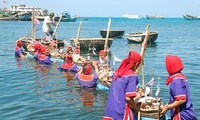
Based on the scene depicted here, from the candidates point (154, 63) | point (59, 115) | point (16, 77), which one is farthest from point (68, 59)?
point (154, 63)

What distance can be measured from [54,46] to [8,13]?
13059 cm

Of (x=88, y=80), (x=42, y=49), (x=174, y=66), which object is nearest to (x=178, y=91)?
(x=174, y=66)

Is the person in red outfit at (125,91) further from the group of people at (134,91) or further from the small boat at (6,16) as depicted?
the small boat at (6,16)

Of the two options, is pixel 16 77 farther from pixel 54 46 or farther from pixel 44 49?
pixel 54 46

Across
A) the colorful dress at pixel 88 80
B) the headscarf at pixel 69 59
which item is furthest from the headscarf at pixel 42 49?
the colorful dress at pixel 88 80

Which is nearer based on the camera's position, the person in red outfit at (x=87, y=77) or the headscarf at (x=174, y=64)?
the headscarf at (x=174, y=64)

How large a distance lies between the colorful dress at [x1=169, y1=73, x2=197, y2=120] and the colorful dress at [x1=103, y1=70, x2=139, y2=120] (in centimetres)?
68

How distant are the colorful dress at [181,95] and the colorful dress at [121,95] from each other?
68 centimetres

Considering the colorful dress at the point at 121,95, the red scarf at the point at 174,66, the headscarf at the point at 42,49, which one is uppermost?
the red scarf at the point at 174,66

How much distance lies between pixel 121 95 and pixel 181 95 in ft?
3.49

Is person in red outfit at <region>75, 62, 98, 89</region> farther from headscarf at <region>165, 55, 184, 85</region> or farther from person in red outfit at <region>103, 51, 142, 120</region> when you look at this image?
headscarf at <region>165, 55, 184, 85</region>

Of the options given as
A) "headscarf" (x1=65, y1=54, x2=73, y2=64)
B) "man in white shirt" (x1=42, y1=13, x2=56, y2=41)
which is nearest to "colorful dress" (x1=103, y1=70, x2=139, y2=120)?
"headscarf" (x1=65, y1=54, x2=73, y2=64)

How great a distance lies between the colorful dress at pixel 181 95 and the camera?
686cm

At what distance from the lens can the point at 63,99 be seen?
15812mm
